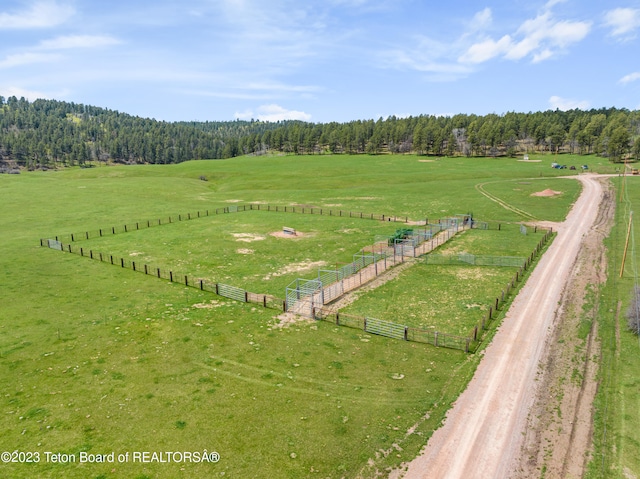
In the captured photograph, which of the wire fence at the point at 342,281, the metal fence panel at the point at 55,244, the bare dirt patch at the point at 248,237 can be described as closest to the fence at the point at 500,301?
the wire fence at the point at 342,281

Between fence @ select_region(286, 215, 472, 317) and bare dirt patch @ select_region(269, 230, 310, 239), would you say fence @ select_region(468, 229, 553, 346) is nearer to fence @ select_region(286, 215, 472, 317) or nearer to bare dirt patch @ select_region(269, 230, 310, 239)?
fence @ select_region(286, 215, 472, 317)

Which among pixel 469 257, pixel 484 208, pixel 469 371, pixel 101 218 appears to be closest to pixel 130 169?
pixel 101 218

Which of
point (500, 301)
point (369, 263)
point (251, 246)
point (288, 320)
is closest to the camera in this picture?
point (288, 320)

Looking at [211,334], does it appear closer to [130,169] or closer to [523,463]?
[523,463]

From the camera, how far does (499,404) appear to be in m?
22.0

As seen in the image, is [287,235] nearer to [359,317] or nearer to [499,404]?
[359,317]

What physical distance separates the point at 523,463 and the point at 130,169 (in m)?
174

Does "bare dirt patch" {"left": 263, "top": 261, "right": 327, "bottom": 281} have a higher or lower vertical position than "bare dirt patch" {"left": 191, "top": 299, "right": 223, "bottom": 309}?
higher

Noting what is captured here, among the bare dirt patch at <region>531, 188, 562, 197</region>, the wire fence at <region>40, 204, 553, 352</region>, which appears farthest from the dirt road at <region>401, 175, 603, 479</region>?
the bare dirt patch at <region>531, 188, 562, 197</region>

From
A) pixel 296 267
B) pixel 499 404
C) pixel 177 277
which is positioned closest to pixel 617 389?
pixel 499 404

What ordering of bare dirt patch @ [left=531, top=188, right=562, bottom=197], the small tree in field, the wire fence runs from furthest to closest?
bare dirt patch @ [left=531, top=188, right=562, bottom=197] < the wire fence < the small tree in field

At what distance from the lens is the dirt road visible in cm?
1784

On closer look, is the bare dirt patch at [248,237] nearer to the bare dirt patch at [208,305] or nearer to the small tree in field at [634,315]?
the bare dirt patch at [208,305]

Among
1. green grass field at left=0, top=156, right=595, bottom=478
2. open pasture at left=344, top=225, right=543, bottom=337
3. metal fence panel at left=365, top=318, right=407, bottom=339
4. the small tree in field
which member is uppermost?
the small tree in field
